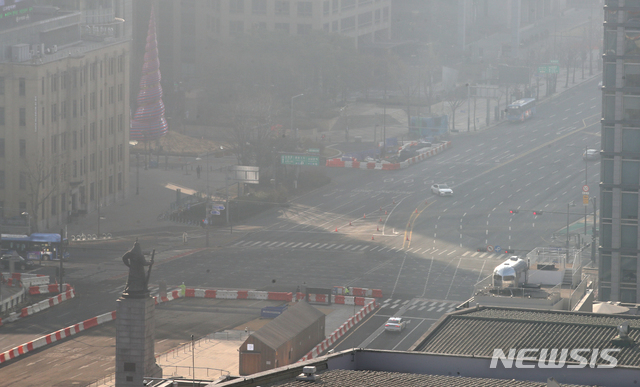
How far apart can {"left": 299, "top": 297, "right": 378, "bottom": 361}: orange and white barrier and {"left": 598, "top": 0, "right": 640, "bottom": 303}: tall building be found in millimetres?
23035

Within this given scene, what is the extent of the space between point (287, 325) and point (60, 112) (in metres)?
63.8

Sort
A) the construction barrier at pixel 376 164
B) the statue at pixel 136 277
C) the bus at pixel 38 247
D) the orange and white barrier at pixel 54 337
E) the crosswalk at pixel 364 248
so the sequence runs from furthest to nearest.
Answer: the construction barrier at pixel 376 164, the crosswalk at pixel 364 248, the bus at pixel 38 247, the orange and white barrier at pixel 54 337, the statue at pixel 136 277

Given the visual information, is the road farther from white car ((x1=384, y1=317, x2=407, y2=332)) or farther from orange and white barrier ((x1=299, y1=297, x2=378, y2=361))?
orange and white barrier ((x1=299, y1=297, x2=378, y2=361))

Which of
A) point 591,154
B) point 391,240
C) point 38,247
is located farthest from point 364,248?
point 591,154

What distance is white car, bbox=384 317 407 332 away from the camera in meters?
99.1

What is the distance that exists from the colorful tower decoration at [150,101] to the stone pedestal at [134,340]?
107m

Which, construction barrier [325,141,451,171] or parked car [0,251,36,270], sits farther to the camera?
construction barrier [325,141,451,171]

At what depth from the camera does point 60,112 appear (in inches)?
5684

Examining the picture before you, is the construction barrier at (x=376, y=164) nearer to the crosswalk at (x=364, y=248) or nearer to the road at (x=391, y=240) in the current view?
the road at (x=391, y=240)

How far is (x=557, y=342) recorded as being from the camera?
61.4 metres

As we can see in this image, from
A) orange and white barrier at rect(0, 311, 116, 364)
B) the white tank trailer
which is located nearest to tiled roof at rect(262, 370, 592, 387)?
the white tank trailer

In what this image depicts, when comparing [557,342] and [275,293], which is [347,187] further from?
[557,342]

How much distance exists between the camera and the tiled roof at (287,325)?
88.5 meters

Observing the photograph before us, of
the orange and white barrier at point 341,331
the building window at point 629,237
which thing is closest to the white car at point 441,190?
the orange and white barrier at point 341,331
